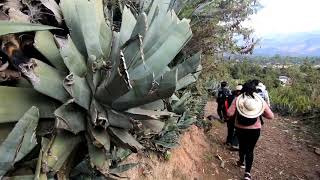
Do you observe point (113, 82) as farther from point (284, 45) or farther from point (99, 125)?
point (284, 45)

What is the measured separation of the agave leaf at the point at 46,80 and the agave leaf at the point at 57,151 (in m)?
0.20

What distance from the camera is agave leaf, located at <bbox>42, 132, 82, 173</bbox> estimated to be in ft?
7.55

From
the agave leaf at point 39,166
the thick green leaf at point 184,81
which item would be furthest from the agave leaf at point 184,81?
the agave leaf at point 39,166

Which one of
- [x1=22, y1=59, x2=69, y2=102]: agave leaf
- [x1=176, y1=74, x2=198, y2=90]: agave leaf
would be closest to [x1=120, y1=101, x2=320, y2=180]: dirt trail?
[x1=176, y1=74, x2=198, y2=90]: agave leaf

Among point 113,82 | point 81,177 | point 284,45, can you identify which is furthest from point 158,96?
point 284,45

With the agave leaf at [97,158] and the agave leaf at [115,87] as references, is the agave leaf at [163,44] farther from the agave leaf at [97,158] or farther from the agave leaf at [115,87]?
the agave leaf at [97,158]

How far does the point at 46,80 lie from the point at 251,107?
16.6 ft

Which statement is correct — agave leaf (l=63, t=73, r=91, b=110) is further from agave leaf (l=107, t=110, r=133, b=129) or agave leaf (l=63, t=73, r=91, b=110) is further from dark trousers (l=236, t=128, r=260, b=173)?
dark trousers (l=236, t=128, r=260, b=173)

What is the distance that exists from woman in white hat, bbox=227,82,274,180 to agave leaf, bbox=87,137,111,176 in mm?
4755

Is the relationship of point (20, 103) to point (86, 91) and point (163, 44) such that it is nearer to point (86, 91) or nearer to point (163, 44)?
point (86, 91)

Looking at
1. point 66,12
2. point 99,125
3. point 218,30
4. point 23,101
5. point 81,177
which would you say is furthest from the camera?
point 218,30

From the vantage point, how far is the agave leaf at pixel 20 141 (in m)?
2.10

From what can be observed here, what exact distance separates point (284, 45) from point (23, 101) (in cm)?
19734

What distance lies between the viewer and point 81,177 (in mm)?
2930
